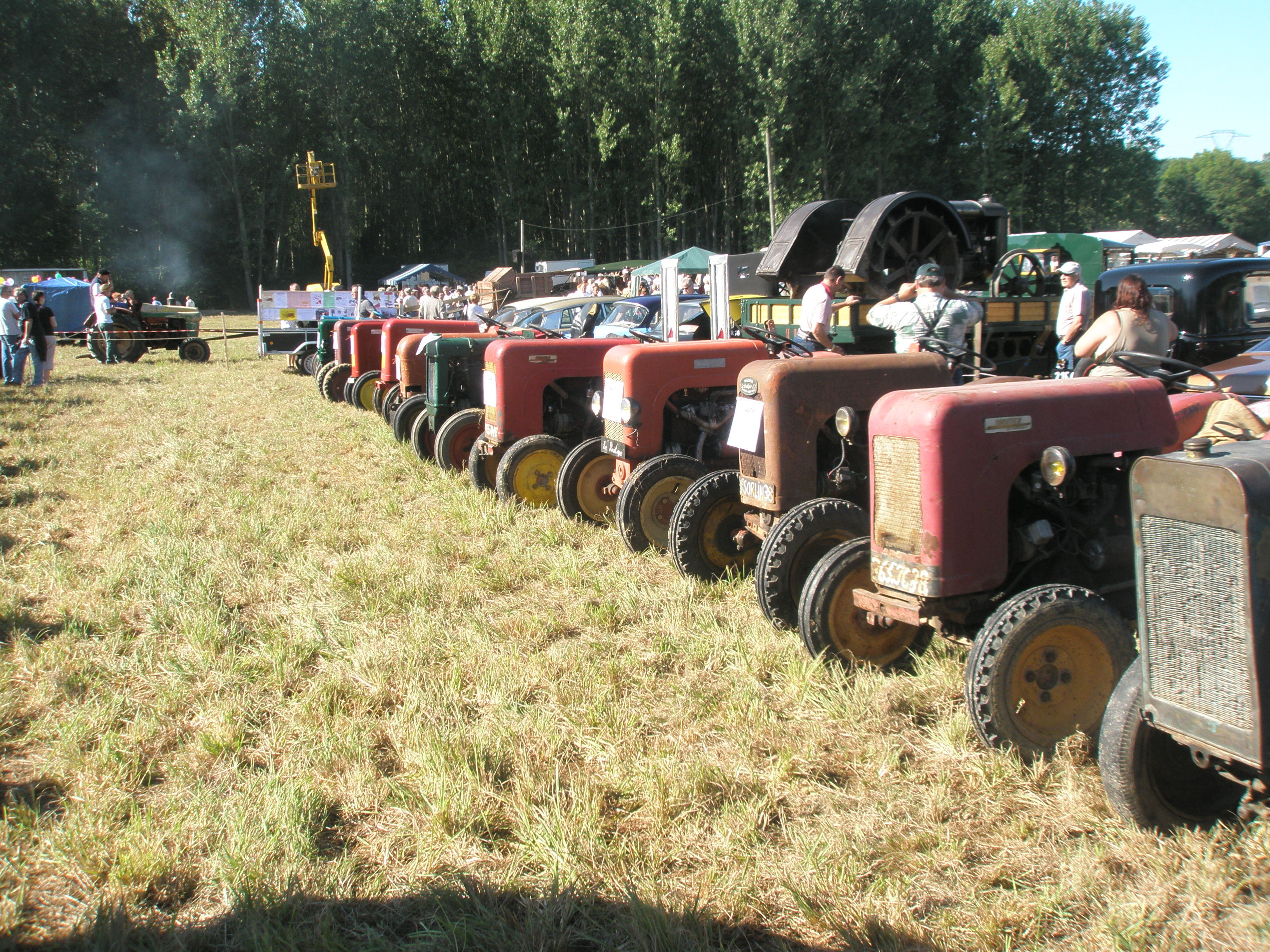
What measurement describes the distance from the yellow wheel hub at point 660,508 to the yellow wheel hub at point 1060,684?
2.65 meters

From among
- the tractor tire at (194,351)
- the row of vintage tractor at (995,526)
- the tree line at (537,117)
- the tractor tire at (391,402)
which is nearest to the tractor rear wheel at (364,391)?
the tractor tire at (391,402)

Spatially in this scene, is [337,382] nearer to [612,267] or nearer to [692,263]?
[692,263]

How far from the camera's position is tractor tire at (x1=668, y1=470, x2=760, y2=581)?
477cm

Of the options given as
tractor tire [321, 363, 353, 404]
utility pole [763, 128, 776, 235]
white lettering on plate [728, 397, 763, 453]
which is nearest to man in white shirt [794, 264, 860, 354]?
white lettering on plate [728, 397, 763, 453]

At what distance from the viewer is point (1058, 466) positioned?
9.55ft

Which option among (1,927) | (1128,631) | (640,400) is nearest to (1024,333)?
(640,400)

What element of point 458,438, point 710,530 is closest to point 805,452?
point 710,530

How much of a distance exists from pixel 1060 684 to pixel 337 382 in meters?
11.1

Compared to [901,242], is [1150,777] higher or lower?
lower

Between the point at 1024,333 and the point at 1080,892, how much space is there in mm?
7649

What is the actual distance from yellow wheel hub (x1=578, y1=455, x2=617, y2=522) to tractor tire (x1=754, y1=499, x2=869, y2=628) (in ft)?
7.41

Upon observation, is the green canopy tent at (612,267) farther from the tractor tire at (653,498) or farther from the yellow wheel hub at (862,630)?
the yellow wheel hub at (862,630)

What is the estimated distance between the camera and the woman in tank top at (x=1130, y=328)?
16.3ft

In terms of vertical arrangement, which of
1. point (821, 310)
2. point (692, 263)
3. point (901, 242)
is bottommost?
point (821, 310)
